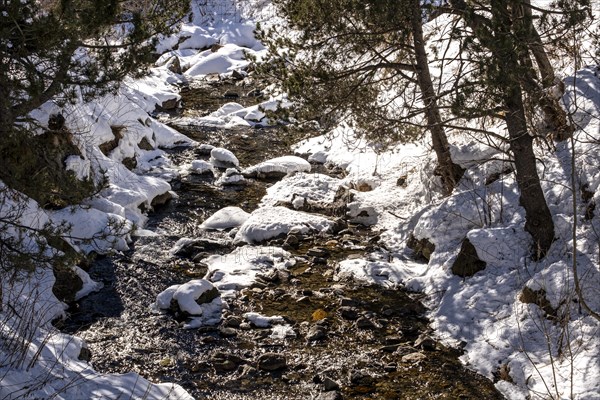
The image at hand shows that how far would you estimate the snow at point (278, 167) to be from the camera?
13844mm

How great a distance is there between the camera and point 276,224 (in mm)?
11039

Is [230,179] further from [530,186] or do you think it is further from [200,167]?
[530,186]

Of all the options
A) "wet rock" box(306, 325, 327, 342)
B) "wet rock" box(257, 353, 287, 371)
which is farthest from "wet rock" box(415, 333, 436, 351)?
"wet rock" box(257, 353, 287, 371)

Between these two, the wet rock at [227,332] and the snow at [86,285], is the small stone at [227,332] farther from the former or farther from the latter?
the snow at [86,285]

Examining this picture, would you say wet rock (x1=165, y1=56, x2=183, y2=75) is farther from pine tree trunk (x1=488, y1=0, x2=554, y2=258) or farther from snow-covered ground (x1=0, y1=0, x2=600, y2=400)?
pine tree trunk (x1=488, y1=0, x2=554, y2=258)

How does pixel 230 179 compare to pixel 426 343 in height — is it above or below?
above

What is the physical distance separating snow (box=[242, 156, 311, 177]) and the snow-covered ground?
0.04 m

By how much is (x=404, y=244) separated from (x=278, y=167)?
4.18 m

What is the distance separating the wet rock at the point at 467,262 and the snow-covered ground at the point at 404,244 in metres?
0.09

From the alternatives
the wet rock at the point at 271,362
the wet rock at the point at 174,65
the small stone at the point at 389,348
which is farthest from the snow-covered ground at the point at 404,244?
the wet rock at the point at 174,65

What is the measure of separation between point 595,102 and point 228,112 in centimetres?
1019

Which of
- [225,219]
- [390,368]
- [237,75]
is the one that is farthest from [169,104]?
[390,368]

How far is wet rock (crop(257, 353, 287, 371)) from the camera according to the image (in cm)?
716

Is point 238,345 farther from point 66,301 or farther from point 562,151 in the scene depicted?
point 562,151
